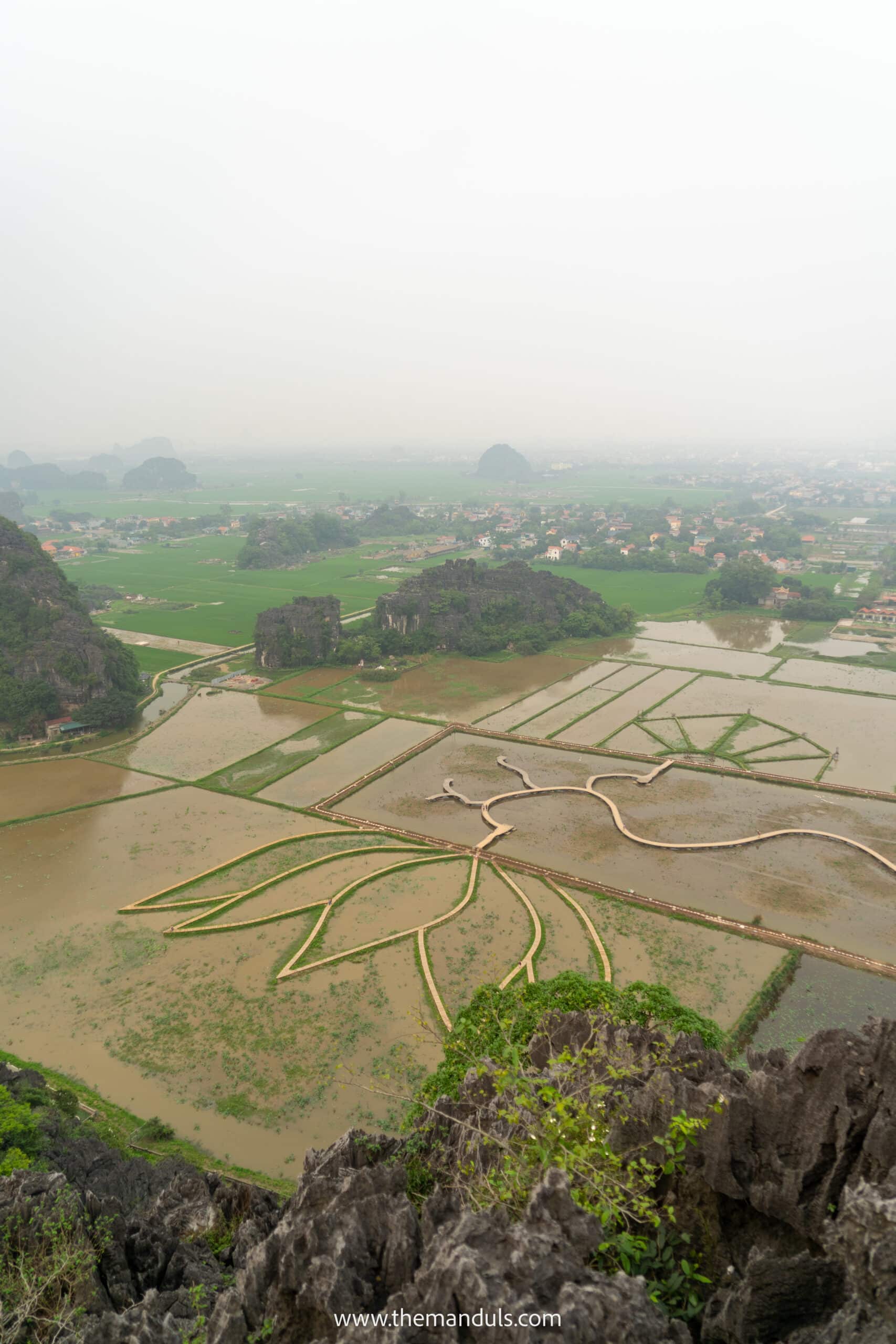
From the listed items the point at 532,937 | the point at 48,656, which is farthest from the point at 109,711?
the point at 532,937

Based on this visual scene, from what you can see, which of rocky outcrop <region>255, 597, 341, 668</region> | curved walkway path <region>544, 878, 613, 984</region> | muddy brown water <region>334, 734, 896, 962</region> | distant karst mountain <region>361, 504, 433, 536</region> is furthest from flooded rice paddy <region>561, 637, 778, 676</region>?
distant karst mountain <region>361, 504, 433, 536</region>

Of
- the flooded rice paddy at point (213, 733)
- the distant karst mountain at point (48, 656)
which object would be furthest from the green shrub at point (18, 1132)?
the distant karst mountain at point (48, 656)

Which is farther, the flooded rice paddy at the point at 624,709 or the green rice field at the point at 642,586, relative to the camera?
the green rice field at the point at 642,586

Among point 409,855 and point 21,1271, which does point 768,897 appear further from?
point 21,1271

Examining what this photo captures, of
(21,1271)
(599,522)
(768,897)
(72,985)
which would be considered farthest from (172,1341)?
(599,522)

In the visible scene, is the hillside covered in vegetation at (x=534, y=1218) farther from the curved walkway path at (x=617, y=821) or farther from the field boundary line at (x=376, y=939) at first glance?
the curved walkway path at (x=617, y=821)

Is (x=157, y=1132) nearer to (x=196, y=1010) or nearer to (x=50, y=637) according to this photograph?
(x=196, y=1010)
